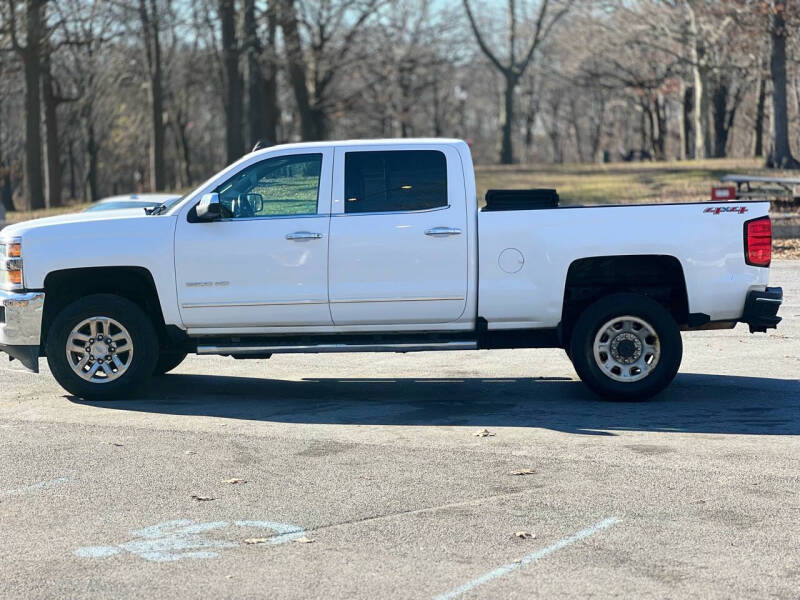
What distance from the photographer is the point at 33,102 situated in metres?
38.7

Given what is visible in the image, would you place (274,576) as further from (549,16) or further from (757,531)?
(549,16)

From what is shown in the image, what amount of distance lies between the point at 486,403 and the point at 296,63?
1400 inches

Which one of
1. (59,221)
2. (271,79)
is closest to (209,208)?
(59,221)

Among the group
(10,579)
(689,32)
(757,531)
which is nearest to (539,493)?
(757,531)

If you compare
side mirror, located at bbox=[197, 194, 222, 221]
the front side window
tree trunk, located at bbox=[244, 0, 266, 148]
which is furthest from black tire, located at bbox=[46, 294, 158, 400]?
tree trunk, located at bbox=[244, 0, 266, 148]

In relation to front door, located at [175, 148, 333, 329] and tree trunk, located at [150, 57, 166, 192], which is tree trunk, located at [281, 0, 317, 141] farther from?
front door, located at [175, 148, 333, 329]

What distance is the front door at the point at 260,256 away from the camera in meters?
9.29

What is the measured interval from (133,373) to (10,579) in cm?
430

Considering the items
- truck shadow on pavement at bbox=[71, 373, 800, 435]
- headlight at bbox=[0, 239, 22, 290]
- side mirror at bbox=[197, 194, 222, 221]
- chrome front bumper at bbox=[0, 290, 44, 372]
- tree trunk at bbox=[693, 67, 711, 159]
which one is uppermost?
tree trunk at bbox=[693, 67, 711, 159]

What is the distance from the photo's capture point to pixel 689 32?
146 feet

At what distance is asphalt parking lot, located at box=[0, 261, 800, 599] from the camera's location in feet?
17.1

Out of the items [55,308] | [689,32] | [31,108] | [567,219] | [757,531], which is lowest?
[757,531]

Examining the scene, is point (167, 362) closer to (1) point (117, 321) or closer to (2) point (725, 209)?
(1) point (117, 321)

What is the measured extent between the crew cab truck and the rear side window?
0.01 metres
